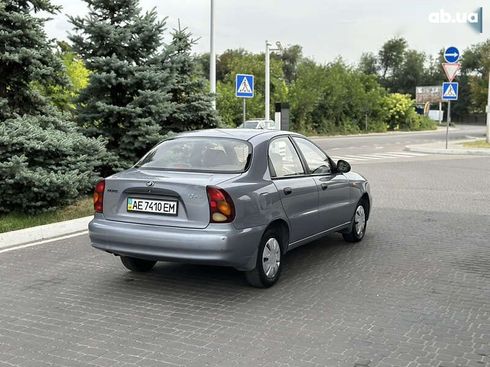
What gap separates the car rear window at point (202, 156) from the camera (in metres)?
5.75

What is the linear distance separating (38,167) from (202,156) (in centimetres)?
396

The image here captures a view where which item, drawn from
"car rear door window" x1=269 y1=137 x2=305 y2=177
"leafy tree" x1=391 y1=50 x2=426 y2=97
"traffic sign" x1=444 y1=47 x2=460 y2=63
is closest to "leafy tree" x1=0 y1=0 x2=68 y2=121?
"car rear door window" x1=269 y1=137 x2=305 y2=177

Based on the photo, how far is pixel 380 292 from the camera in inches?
215

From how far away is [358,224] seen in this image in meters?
7.80

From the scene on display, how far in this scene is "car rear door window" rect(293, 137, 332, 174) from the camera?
670 centimetres

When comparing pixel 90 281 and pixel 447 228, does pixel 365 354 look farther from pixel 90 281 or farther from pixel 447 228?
pixel 447 228

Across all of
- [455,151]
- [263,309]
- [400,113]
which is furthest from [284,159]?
[400,113]

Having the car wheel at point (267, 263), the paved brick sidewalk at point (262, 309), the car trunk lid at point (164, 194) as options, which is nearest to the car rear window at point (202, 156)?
the car trunk lid at point (164, 194)

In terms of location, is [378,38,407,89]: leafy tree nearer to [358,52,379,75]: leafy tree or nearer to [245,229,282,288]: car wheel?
[358,52,379,75]: leafy tree

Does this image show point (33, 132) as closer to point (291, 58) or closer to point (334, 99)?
point (334, 99)

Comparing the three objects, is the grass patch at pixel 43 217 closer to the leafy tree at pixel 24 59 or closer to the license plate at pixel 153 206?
the leafy tree at pixel 24 59

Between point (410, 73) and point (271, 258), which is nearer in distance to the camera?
point (271, 258)

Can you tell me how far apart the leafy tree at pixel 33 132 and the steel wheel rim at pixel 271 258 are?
419cm

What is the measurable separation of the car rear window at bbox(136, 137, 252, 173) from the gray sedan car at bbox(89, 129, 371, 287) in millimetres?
11
